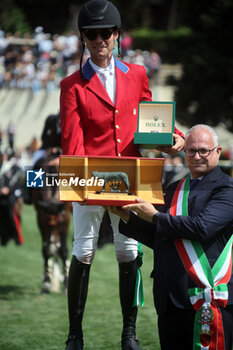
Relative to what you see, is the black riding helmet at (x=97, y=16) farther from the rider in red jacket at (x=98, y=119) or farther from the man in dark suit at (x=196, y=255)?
the man in dark suit at (x=196, y=255)

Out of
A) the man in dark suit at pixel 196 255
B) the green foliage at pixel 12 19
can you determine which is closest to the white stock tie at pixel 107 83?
the man in dark suit at pixel 196 255

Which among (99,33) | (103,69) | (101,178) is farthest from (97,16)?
(101,178)

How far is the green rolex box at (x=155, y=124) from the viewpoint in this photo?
4.41 m

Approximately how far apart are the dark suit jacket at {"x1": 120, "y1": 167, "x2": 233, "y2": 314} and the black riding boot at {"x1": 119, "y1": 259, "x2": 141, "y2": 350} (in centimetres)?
71

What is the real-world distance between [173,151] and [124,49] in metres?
23.4

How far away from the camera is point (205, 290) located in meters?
4.24

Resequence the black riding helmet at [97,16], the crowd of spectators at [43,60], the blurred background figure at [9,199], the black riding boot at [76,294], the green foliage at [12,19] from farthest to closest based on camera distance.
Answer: the green foliage at [12,19] → the crowd of spectators at [43,60] → the blurred background figure at [9,199] → the black riding boot at [76,294] → the black riding helmet at [97,16]

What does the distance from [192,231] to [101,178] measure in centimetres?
63

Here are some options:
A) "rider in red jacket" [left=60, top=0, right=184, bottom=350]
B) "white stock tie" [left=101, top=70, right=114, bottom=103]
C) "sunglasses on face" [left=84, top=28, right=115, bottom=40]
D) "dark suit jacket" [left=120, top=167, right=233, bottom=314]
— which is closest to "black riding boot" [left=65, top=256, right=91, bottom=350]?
"rider in red jacket" [left=60, top=0, right=184, bottom=350]

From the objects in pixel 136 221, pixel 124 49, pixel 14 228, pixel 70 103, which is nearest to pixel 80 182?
pixel 136 221

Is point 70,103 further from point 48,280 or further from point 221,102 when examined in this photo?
point 221,102

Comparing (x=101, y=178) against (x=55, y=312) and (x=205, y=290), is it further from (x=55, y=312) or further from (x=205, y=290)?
(x=55, y=312)

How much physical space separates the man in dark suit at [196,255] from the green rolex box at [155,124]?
0.17 m

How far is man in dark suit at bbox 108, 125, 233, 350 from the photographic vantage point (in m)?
4.20
